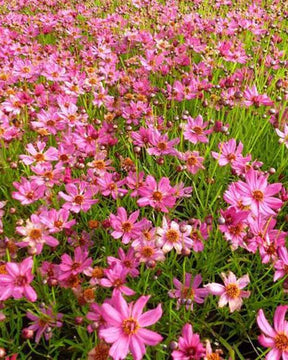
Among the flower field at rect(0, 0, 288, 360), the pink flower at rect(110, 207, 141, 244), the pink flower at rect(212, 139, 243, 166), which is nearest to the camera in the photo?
the flower field at rect(0, 0, 288, 360)

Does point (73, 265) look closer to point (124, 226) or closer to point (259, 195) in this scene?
point (124, 226)

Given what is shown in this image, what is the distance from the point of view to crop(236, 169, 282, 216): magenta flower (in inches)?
54.5

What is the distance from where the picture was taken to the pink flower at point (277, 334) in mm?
1073

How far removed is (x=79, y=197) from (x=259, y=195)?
2.65 feet

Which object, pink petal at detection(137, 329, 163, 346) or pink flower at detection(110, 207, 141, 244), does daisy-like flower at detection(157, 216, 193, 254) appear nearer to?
pink flower at detection(110, 207, 141, 244)

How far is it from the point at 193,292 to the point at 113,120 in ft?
4.69

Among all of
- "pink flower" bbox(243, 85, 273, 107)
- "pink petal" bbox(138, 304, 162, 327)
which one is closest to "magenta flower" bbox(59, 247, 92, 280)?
"pink petal" bbox(138, 304, 162, 327)

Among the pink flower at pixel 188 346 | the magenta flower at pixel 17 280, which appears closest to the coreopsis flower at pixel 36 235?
the magenta flower at pixel 17 280

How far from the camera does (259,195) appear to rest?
1.40 metres

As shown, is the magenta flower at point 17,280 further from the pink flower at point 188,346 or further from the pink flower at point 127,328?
the pink flower at point 188,346

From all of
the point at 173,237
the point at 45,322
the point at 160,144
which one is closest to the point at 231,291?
the point at 173,237

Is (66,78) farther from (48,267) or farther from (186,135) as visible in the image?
(48,267)

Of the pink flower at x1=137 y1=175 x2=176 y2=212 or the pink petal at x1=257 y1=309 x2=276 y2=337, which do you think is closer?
the pink petal at x1=257 y1=309 x2=276 y2=337

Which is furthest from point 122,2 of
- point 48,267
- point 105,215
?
point 48,267
